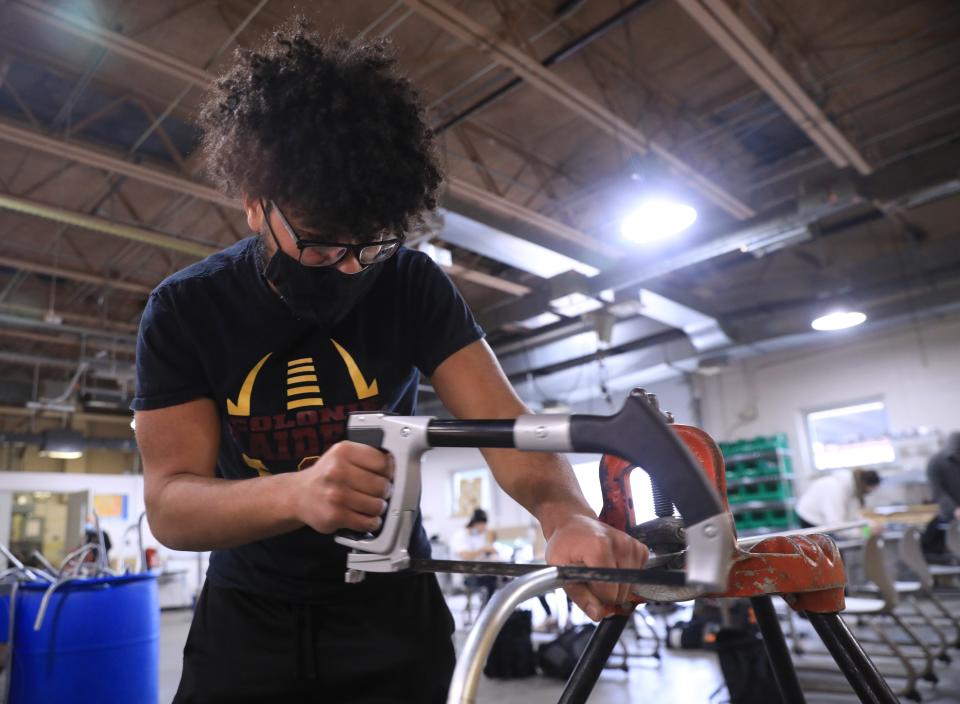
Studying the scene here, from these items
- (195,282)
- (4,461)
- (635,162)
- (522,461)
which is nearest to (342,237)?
(195,282)

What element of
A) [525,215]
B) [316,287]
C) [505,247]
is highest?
[525,215]

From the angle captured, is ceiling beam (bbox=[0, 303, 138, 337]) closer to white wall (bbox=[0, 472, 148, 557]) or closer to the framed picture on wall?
white wall (bbox=[0, 472, 148, 557])

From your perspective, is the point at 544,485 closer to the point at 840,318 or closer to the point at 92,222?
the point at 92,222

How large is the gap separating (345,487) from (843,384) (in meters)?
9.48

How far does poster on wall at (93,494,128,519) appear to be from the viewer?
1237 cm

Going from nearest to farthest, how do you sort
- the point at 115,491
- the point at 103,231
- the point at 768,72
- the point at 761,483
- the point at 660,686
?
the point at 660,686, the point at 768,72, the point at 103,231, the point at 761,483, the point at 115,491

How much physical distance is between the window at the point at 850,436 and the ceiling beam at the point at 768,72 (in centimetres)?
431

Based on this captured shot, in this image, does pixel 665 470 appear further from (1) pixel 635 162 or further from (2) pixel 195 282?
(1) pixel 635 162

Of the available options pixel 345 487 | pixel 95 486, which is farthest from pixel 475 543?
pixel 95 486

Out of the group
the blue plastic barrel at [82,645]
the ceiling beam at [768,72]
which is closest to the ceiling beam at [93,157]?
the blue plastic barrel at [82,645]

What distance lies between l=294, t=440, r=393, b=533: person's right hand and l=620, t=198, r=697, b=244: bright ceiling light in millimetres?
3958

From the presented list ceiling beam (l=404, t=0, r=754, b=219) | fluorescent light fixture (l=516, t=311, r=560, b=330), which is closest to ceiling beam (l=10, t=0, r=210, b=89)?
ceiling beam (l=404, t=0, r=754, b=219)

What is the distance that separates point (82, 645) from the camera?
2.85 metres

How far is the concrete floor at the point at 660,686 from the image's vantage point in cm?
355
